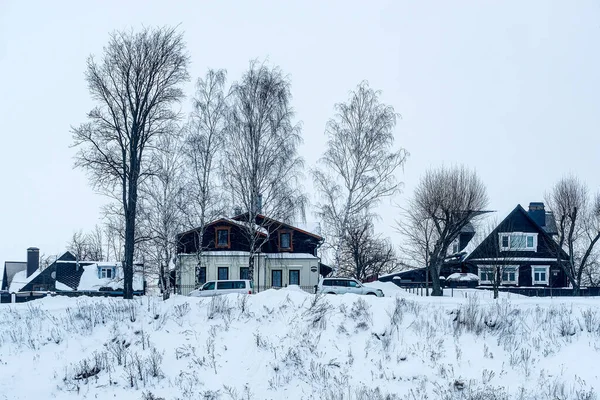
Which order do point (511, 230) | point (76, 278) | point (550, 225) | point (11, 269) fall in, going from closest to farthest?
point (511, 230), point (550, 225), point (76, 278), point (11, 269)

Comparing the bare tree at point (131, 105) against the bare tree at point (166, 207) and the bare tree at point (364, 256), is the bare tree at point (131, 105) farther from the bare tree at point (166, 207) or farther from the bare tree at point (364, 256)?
the bare tree at point (364, 256)

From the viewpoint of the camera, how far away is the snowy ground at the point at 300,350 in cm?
1562

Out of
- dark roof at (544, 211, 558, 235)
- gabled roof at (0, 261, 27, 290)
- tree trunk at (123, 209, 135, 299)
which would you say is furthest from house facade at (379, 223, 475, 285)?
gabled roof at (0, 261, 27, 290)

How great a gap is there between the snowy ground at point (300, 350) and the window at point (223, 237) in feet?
80.8

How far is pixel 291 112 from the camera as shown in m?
33.4

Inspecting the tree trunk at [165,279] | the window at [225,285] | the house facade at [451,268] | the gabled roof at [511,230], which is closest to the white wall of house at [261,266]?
the tree trunk at [165,279]

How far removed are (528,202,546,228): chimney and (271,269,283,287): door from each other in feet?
83.7

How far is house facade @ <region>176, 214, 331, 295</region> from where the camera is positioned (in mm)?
44031

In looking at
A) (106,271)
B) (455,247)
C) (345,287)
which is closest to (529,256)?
(455,247)

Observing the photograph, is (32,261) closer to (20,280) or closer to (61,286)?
(20,280)

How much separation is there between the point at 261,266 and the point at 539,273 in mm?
23762

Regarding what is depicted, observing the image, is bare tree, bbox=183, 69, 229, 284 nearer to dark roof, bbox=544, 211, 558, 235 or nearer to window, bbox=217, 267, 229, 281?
window, bbox=217, 267, 229, 281

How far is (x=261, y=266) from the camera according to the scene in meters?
45.7

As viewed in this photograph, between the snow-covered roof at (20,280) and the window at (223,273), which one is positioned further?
the snow-covered roof at (20,280)
